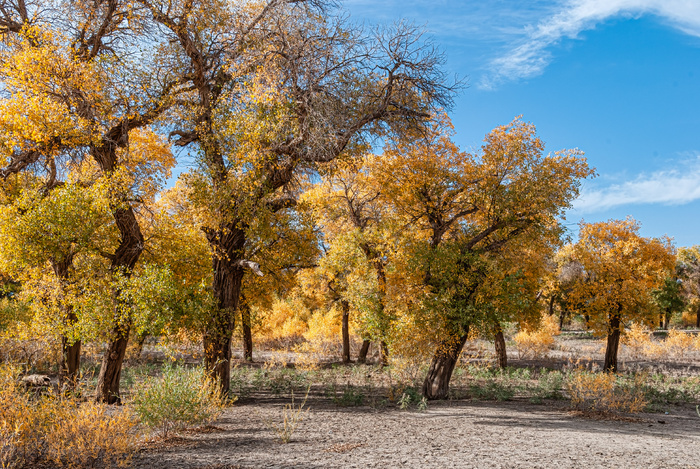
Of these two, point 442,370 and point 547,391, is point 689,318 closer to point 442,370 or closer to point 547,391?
point 547,391

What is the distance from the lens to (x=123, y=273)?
9.62m

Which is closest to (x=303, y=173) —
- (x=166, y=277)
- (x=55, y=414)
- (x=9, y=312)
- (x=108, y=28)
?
(x=166, y=277)

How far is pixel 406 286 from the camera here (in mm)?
11547

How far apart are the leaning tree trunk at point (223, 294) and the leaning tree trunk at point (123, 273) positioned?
1542mm

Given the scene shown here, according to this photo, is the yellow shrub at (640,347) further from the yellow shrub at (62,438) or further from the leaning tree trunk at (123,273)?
the yellow shrub at (62,438)

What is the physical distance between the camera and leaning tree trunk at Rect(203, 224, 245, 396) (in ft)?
34.2

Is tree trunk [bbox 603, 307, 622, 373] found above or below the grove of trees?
below

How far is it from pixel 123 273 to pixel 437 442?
22.4ft

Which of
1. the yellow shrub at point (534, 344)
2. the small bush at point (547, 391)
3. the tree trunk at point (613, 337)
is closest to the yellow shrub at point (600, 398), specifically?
the small bush at point (547, 391)

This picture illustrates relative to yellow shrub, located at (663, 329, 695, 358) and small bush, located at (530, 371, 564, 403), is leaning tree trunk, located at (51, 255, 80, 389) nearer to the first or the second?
small bush, located at (530, 371, 564, 403)

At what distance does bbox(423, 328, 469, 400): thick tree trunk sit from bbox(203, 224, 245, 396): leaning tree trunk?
481cm

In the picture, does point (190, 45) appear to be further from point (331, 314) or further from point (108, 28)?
point (331, 314)

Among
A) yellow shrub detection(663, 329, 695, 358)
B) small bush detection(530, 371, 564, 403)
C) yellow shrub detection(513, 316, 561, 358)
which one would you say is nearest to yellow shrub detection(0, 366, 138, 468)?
small bush detection(530, 371, 564, 403)

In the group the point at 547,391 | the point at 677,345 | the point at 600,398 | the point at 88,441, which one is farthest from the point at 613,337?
the point at 88,441
